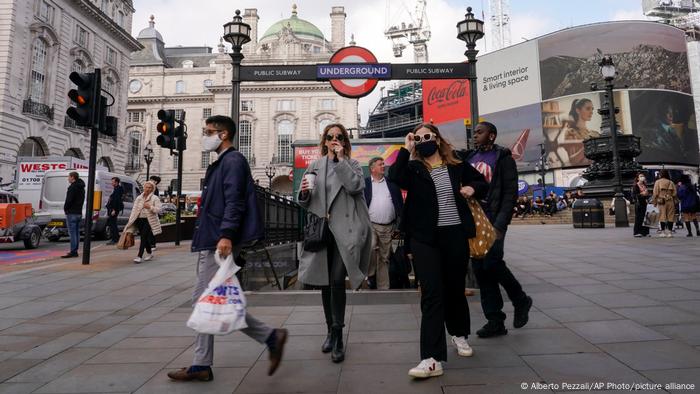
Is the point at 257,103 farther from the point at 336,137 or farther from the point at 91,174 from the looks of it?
the point at 336,137

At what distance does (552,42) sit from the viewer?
51.1 meters

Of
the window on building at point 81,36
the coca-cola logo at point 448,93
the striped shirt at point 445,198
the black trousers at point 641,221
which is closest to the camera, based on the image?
the striped shirt at point 445,198

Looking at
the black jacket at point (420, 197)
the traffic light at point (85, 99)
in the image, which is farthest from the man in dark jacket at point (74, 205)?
the black jacket at point (420, 197)

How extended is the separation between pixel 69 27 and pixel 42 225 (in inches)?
909

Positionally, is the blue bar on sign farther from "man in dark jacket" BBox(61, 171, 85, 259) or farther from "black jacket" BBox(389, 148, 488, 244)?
"man in dark jacket" BBox(61, 171, 85, 259)

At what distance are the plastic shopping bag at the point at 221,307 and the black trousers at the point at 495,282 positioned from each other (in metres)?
2.12

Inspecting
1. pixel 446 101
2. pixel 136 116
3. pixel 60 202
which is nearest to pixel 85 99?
pixel 60 202

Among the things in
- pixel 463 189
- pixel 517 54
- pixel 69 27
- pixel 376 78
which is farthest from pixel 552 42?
pixel 463 189

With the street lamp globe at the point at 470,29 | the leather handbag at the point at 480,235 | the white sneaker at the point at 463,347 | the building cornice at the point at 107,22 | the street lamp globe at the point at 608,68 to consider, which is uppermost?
Answer: the building cornice at the point at 107,22

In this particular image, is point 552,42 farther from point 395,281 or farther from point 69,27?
point 395,281

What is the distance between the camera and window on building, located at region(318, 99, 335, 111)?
2501 inches

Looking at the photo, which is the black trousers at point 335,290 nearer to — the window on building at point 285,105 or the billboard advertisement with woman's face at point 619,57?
the billboard advertisement with woman's face at point 619,57

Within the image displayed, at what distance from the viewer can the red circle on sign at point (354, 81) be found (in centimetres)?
664

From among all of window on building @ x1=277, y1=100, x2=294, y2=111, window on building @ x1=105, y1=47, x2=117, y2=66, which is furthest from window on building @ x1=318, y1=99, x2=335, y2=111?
window on building @ x1=105, y1=47, x2=117, y2=66
